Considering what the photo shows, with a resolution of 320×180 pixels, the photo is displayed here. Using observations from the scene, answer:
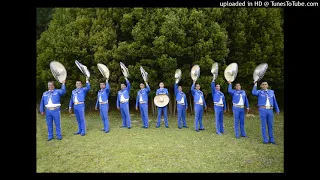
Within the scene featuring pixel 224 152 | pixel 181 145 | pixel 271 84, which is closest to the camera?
pixel 224 152

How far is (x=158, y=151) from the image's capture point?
980 cm

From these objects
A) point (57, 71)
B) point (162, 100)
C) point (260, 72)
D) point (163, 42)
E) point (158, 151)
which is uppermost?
point (163, 42)

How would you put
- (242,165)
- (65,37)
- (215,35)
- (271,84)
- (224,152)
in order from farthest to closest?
(271,84) < (65,37) < (215,35) < (224,152) < (242,165)

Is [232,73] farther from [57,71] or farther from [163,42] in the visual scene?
[57,71]

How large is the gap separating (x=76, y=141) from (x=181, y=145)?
408 centimetres

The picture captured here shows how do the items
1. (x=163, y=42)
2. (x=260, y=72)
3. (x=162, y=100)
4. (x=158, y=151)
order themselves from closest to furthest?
(x=158, y=151) < (x=260, y=72) < (x=162, y=100) < (x=163, y=42)

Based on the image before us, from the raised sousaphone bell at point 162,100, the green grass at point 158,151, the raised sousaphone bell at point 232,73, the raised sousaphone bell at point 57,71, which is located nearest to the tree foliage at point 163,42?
the raised sousaphone bell at point 162,100

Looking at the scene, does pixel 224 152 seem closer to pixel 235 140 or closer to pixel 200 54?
pixel 235 140

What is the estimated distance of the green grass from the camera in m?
8.52

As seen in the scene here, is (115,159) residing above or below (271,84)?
below

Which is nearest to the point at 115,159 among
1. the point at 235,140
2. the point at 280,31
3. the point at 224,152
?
the point at 224,152

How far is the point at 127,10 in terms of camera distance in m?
15.8

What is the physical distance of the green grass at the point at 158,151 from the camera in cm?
852

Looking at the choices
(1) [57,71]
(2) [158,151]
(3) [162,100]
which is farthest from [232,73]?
(1) [57,71]
